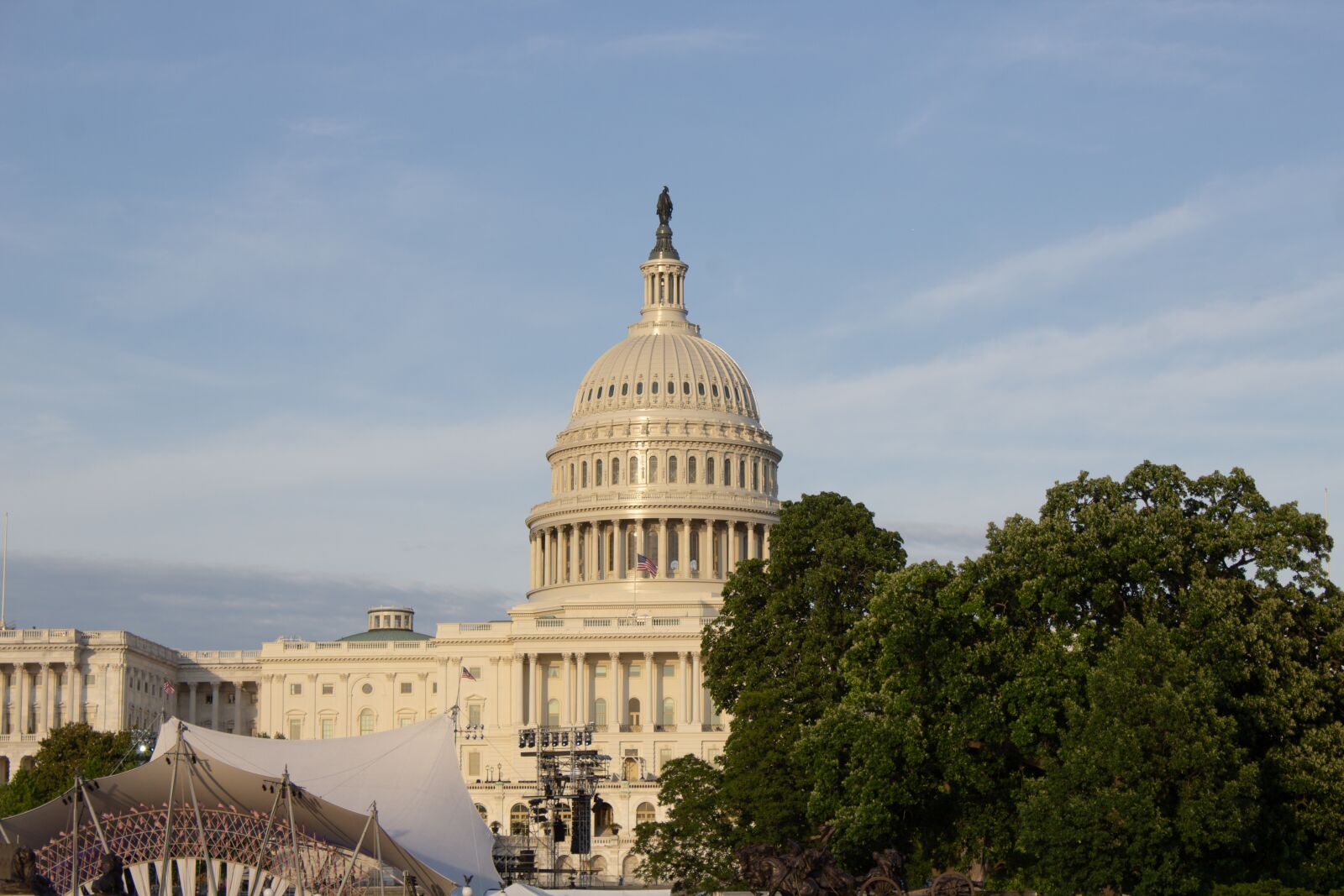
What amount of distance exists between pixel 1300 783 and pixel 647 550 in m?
108

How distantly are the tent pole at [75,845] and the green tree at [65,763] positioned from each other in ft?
168

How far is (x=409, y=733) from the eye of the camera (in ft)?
293

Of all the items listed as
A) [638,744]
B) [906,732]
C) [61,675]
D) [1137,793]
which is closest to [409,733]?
[906,732]

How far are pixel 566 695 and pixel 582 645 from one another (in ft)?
12.2

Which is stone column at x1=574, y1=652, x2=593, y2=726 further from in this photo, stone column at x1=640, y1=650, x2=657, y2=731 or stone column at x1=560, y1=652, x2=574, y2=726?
stone column at x1=640, y1=650, x2=657, y2=731

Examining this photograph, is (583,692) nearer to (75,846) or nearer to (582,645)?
(582,645)

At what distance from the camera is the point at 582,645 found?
559 ft

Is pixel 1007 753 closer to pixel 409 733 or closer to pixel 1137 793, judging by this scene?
pixel 1137 793

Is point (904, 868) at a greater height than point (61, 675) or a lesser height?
lesser

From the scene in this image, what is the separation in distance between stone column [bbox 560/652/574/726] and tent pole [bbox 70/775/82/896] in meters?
89.5

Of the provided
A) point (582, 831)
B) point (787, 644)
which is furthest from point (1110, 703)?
point (582, 831)

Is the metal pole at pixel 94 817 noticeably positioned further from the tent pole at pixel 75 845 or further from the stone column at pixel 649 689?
the stone column at pixel 649 689

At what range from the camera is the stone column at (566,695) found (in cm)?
16950

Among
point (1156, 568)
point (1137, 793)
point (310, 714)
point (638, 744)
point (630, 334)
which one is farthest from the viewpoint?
point (630, 334)
